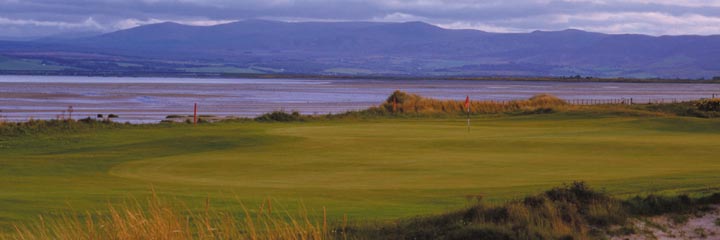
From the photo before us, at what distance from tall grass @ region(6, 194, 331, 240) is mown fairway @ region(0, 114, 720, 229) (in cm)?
99

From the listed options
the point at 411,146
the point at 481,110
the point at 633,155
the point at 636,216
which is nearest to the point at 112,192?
the point at 636,216

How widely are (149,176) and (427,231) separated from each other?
366 inches

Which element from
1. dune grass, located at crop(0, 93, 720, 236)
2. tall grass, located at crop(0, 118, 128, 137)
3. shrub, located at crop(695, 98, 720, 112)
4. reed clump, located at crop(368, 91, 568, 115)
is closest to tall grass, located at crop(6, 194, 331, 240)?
dune grass, located at crop(0, 93, 720, 236)

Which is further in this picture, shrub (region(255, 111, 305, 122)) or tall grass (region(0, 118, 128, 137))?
shrub (region(255, 111, 305, 122))

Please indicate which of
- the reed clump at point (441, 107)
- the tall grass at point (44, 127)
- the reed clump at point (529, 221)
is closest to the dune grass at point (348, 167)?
the tall grass at point (44, 127)

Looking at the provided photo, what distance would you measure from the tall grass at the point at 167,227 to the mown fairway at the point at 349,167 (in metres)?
0.99

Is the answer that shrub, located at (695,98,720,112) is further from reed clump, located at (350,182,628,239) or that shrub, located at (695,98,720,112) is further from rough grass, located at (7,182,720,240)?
reed clump, located at (350,182,628,239)

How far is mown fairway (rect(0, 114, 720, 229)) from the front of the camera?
47.6 feet

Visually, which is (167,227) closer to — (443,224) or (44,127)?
(443,224)

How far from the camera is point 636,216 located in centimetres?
1166

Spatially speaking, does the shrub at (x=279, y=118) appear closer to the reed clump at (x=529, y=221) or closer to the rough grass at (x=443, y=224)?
the rough grass at (x=443, y=224)

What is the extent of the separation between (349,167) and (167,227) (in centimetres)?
1022

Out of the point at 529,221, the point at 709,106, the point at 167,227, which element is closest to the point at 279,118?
the point at 709,106

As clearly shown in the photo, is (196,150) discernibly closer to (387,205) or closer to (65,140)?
(65,140)
